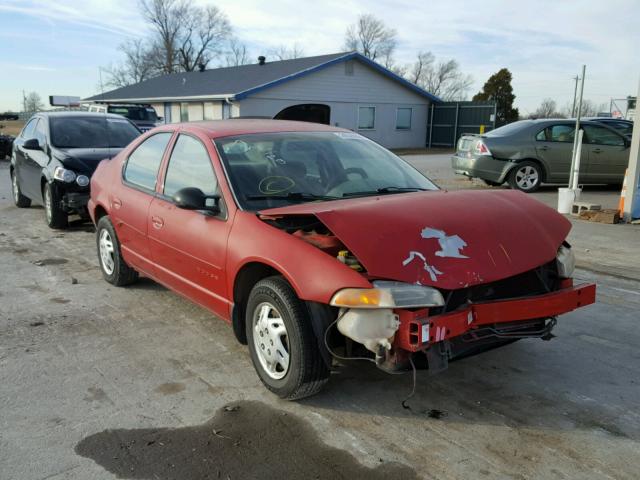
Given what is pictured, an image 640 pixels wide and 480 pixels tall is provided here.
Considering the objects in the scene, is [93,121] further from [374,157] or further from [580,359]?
[580,359]

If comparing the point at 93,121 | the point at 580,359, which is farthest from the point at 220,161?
the point at 93,121

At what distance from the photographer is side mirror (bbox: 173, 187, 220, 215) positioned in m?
3.88

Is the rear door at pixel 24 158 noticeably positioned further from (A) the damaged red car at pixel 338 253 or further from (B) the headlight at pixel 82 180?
(A) the damaged red car at pixel 338 253

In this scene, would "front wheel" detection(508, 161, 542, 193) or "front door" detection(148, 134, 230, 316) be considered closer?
"front door" detection(148, 134, 230, 316)

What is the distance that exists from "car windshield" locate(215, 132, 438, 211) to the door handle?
820 millimetres

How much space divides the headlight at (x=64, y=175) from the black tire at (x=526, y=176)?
8.88 m

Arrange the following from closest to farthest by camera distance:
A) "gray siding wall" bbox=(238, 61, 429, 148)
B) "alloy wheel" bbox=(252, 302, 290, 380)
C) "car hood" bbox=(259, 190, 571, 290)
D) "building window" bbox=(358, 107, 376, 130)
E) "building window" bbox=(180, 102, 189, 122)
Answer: "car hood" bbox=(259, 190, 571, 290) → "alloy wheel" bbox=(252, 302, 290, 380) → "gray siding wall" bbox=(238, 61, 429, 148) → "building window" bbox=(358, 107, 376, 130) → "building window" bbox=(180, 102, 189, 122)

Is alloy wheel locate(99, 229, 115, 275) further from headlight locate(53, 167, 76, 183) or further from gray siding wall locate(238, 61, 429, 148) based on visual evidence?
gray siding wall locate(238, 61, 429, 148)

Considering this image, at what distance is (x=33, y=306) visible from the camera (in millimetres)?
5285

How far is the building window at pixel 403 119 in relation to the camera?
109ft

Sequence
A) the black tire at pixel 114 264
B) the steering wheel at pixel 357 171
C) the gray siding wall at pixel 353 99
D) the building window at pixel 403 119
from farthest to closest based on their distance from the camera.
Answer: the building window at pixel 403 119
the gray siding wall at pixel 353 99
the black tire at pixel 114 264
the steering wheel at pixel 357 171

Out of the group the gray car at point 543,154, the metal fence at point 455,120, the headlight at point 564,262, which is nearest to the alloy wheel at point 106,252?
the headlight at point 564,262

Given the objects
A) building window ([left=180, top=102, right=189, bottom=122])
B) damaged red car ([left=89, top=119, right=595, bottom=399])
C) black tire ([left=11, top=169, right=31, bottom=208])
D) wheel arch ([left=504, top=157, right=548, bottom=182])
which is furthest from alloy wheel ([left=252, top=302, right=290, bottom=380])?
building window ([left=180, top=102, right=189, bottom=122])

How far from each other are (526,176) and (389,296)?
10.8 m
